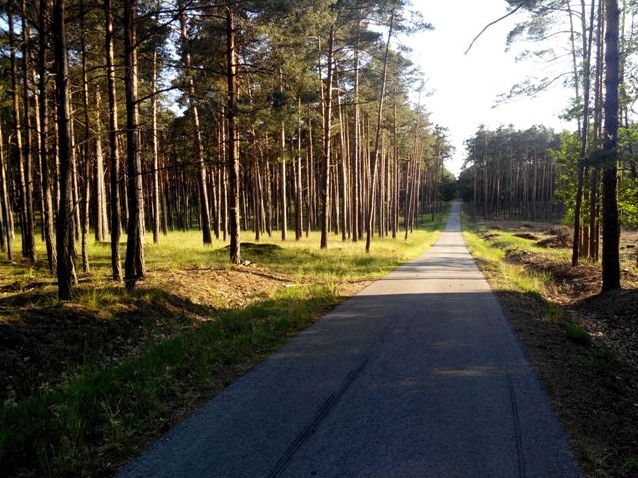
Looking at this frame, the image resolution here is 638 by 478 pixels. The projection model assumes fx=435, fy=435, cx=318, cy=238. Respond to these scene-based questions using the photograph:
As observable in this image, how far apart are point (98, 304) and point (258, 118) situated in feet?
28.7

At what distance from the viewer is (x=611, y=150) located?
1056 centimetres

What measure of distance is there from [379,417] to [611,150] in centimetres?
973

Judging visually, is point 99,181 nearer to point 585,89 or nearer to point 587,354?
point 587,354

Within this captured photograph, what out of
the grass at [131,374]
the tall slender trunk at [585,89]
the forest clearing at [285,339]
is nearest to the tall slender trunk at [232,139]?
the forest clearing at [285,339]

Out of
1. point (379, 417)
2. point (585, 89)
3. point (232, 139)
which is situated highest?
point (585, 89)

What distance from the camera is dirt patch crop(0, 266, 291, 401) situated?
232 inches

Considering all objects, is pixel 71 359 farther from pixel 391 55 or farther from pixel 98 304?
pixel 391 55

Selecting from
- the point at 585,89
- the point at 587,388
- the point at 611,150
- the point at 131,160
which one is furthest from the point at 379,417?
the point at 585,89

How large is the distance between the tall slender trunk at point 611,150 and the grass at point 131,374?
23.6 feet

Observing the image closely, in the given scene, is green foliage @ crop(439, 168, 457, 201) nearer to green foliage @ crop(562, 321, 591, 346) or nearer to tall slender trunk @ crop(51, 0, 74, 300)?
green foliage @ crop(562, 321, 591, 346)

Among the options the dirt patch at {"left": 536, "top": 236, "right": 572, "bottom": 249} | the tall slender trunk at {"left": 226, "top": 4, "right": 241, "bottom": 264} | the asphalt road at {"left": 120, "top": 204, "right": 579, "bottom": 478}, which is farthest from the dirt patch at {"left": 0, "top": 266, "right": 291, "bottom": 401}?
the dirt patch at {"left": 536, "top": 236, "right": 572, "bottom": 249}

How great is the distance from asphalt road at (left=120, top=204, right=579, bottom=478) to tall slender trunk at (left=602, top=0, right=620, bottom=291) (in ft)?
20.7

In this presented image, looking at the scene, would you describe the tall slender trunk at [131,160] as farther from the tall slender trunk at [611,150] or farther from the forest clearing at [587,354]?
the tall slender trunk at [611,150]

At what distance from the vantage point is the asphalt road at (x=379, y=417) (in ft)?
11.9
